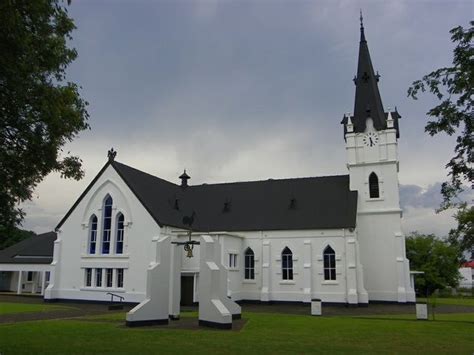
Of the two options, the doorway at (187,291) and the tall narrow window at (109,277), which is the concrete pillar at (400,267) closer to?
the doorway at (187,291)

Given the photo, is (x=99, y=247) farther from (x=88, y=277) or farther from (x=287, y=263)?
(x=287, y=263)

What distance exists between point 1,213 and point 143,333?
728 cm

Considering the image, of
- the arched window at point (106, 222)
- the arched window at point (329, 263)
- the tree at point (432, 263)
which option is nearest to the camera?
the arched window at point (329, 263)

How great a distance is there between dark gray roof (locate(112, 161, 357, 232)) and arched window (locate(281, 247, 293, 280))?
77.2 inches

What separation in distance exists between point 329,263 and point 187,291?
1105 cm

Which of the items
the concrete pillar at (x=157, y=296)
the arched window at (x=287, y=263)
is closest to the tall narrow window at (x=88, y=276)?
the arched window at (x=287, y=263)

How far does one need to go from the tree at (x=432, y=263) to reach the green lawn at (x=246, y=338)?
37887mm

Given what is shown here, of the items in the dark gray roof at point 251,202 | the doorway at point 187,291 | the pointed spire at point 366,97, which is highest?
the pointed spire at point 366,97

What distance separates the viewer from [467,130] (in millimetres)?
9492

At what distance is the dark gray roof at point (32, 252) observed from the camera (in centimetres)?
4335

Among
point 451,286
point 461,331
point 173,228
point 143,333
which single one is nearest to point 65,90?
point 143,333

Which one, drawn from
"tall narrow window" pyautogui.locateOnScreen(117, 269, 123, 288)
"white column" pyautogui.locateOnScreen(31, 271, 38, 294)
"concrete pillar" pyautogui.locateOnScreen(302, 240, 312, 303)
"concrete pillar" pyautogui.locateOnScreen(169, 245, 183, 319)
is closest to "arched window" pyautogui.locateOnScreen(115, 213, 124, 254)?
"tall narrow window" pyautogui.locateOnScreen(117, 269, 123, 288)

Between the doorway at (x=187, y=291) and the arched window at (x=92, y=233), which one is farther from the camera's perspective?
the arched window at (x=92, y=233)

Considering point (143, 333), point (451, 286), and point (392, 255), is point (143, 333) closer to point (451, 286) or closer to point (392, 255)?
point (392, 255)
